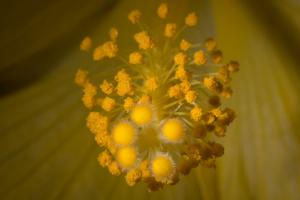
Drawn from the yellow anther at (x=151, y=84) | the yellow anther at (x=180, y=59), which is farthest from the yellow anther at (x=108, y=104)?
the yellow anther at (x=180, y=59)

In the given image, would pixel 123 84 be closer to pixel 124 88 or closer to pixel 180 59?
pixel 124 88

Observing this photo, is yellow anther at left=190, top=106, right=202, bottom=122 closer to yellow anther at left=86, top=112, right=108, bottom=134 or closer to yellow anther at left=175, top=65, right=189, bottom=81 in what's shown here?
yellow anther at left=175, top=65, right=189, bottom=81

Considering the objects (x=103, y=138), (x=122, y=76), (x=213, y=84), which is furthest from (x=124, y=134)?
(x=213, y=84)

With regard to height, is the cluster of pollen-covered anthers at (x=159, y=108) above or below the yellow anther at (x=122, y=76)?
below

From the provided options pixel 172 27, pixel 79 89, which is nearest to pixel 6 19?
pixel 79 89

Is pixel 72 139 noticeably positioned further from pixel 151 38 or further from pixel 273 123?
pixel 273 123

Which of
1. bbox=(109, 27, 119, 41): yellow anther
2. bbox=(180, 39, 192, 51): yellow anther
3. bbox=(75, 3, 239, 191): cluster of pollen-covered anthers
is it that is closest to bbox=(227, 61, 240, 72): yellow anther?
bbox=(75, 3, 239, 191): cluster of pollen-covered anthers

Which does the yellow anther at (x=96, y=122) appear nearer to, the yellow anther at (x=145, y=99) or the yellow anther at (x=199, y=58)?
the yellow anther at (x=145, y=99)
